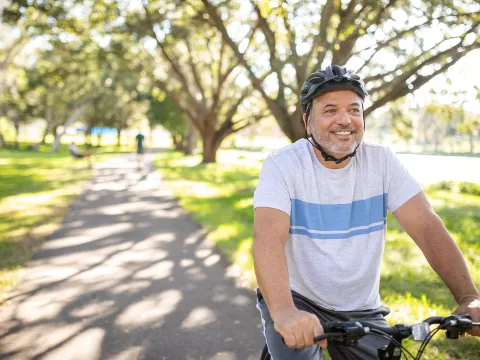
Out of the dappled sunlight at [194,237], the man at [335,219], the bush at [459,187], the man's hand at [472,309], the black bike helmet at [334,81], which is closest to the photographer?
the man's hand at [472,309]

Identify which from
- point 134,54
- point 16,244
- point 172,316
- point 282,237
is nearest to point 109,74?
point 134,54

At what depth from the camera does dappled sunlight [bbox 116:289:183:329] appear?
514 centimetres

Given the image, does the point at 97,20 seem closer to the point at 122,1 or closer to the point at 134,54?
the point at 122,1

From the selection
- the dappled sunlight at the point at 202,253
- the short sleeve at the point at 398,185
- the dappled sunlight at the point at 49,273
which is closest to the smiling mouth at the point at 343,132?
the short sleeve at the point at 398,185

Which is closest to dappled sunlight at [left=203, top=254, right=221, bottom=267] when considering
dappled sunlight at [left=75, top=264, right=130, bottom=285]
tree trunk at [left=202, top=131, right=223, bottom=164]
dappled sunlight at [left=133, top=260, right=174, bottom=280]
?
dappled sunlight at [left=133, top=260, right=174, bottom=280]

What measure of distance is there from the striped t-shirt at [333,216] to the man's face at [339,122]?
0.39 ft

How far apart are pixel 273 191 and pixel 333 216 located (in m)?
0.32

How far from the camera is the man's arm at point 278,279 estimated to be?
196 cm

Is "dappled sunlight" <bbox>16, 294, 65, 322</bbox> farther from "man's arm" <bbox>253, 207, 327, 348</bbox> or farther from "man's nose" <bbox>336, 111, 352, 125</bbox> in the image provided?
"man's nose" <bbox>336, 111, 352, 125</bbox>

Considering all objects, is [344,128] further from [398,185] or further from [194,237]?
[194,237]

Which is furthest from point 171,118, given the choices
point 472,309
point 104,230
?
point 472,309

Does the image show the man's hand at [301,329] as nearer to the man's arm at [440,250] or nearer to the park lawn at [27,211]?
the man's arm at [440,250]

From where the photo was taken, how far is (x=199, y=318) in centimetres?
529

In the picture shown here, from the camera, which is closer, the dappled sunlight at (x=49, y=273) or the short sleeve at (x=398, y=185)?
the short sleeve at (x=398, y=185)
